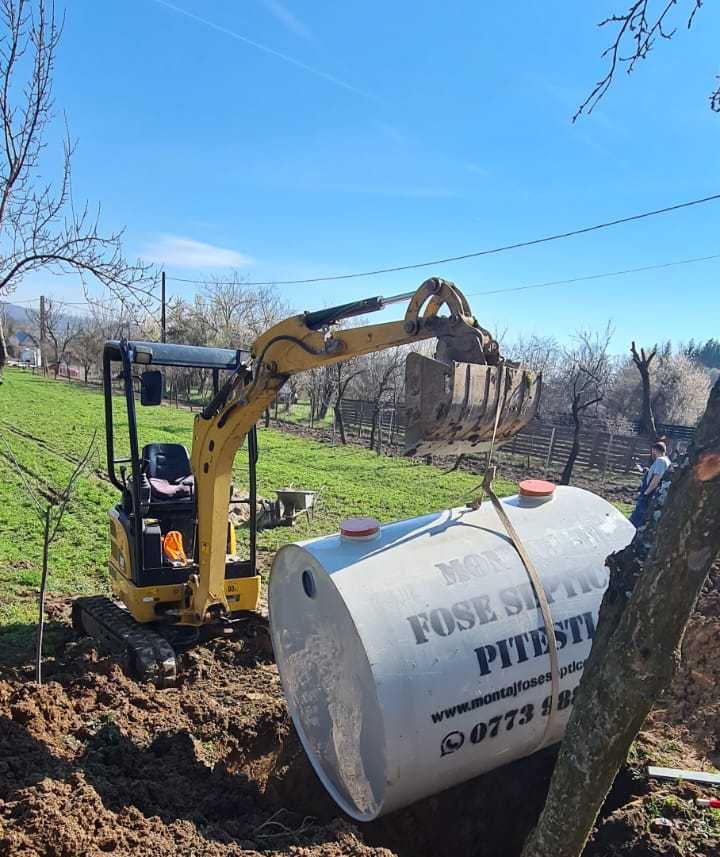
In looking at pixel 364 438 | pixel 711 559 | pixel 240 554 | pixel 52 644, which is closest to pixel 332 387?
pixel 364 438

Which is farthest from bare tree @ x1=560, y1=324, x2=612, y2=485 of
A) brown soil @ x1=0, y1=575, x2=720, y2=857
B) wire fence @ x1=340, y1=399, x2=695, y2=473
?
brown soil @ x1=0, y1=575, x2=720, y2=857

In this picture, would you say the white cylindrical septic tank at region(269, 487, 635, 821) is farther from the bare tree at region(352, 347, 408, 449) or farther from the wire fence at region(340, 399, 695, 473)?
the bare tree at region(352, 347, 408, 449)

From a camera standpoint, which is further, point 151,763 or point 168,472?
point 168,472

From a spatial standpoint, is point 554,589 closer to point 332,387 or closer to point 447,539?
point 447,539

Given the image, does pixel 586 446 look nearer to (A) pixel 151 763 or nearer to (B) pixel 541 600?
(B) pixel 541 600

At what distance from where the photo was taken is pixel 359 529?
3943mm

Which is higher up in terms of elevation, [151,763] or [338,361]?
[338,361]

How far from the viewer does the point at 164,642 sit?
589cm

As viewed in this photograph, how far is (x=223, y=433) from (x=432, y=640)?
300 cm

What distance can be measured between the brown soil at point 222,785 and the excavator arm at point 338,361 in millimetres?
1219

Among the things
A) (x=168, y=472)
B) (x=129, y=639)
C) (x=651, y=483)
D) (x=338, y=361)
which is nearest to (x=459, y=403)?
(x=338, y=361)

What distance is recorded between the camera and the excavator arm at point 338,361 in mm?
3516

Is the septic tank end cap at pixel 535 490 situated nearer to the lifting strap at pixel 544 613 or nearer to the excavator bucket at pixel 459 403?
the lifting strap at pixel 544 613

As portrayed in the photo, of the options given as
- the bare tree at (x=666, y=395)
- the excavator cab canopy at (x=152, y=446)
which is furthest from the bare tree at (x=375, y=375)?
the excavator cab canopy at (x=152, y=446)
